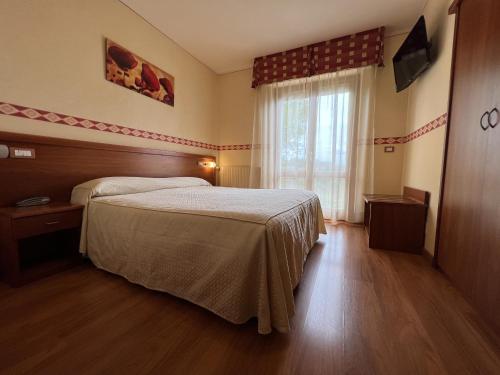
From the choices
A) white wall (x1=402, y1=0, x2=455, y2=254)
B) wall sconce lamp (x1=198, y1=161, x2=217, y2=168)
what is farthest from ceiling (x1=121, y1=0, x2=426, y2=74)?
wall sconce lamp (x1=198, y1=161, x2=217, y2=168)

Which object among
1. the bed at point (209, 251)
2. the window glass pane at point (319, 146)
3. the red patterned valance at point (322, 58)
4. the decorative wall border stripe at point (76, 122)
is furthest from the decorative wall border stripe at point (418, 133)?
the decorative wall border stripe at point (76, 122)

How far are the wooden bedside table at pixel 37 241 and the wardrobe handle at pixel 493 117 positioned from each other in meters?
2.77

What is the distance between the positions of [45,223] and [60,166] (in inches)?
23.4

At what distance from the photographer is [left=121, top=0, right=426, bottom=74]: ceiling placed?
2.28 metres

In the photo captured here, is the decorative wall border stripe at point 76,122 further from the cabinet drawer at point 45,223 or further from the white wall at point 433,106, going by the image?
the white wall at point 433,106

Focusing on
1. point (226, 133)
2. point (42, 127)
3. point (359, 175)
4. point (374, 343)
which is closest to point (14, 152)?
point (42, 127)

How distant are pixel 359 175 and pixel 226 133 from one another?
2.44 m

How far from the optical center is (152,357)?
890mm

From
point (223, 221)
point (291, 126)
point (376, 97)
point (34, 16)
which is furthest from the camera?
point (291, 126)

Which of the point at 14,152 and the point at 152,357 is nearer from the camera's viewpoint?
the point at 152,357

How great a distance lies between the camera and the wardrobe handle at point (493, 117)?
1090mm

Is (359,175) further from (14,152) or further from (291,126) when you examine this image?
(14,152)

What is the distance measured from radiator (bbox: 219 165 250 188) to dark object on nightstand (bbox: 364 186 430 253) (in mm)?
2184

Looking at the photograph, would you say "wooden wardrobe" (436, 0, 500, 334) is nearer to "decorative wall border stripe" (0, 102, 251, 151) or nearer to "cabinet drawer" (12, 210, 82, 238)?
"cabinet drawer" (12, 210, 82, 238)
